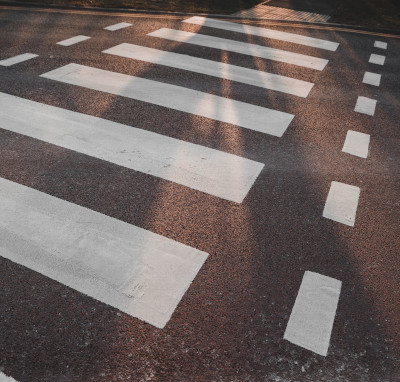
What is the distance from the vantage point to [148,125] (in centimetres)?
573

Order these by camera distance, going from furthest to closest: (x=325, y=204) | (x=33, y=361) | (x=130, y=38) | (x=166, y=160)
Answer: (x=130, y=38) → (x=166, y=160) → (x=325, y=204) → (x=33, y=361)

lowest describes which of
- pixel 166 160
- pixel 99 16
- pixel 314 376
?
pixel 314 376

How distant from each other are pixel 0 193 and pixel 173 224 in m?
1.69

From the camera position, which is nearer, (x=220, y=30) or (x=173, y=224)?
(x=173, y=224)

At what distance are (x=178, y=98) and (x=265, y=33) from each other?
4.55 m

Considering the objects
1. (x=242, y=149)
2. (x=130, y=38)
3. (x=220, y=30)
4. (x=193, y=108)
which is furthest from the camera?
(x=220, y=30)

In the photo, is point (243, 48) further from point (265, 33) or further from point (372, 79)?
point (372, 79)

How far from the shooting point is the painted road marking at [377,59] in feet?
29.1

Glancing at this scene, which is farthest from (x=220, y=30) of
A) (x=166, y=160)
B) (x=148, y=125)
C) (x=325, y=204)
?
(x=325, y=204)

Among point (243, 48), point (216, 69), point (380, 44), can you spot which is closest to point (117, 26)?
point (243, 48)

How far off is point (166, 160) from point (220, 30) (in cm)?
607

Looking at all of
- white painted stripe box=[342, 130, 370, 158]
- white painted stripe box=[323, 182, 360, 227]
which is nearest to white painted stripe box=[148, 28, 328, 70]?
white painted stripe box=[342, 130, 370, 158]

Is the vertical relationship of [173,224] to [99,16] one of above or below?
below

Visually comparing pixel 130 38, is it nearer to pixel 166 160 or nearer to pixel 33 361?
pixel 166 160
